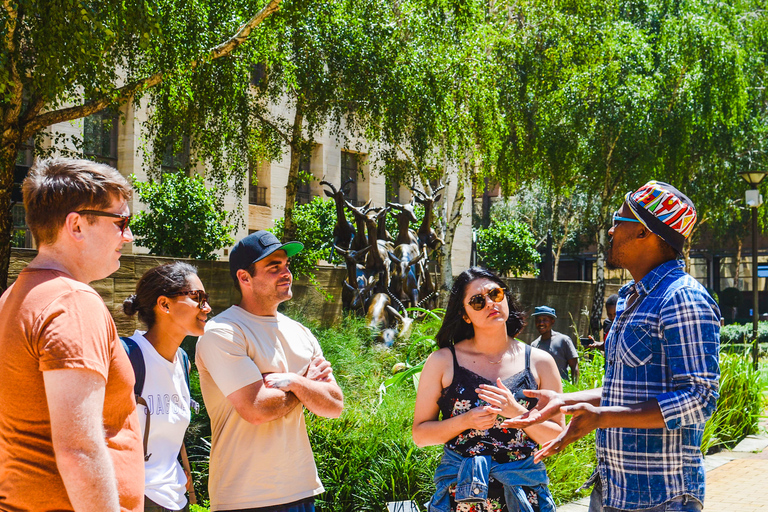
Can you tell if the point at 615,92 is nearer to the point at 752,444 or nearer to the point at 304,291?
the point at 304,291

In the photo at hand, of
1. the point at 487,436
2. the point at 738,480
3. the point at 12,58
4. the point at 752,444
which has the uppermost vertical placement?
the point at 12,58

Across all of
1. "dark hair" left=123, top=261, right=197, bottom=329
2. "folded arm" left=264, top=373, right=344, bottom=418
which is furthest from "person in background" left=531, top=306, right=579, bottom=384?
"dark hair" left=123, top=261, right=197, bottom=329

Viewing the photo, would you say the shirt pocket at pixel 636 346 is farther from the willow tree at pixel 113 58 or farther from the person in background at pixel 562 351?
the willow tree at pixel 113 58

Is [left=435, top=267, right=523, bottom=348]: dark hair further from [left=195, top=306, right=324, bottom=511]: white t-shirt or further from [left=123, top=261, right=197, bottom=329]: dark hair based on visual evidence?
[left=123, top=261, right=197, bottom=329]: dark hair

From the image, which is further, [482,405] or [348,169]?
[348,169]

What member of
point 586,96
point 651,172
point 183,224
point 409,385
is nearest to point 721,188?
point 651,172

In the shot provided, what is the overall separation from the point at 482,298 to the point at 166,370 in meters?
1.64

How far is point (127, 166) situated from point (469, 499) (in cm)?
2480

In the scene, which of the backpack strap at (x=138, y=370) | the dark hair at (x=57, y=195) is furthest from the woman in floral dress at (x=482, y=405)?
the dark hair at (x=57, y=195)

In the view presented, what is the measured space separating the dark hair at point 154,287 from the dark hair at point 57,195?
1519 millimetres

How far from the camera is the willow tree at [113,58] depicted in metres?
7.62

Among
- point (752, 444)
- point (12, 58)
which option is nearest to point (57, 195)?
point (12, 58)

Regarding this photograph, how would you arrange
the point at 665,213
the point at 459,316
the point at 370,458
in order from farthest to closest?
the point at 370,458, the point at 459,316, the point at 665,213

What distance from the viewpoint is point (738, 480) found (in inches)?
306
